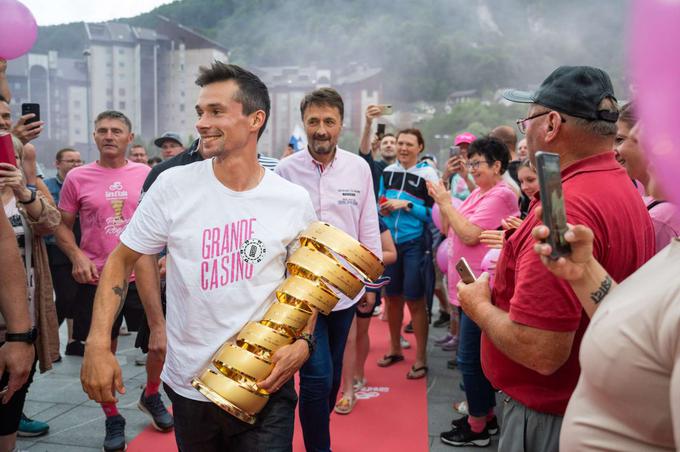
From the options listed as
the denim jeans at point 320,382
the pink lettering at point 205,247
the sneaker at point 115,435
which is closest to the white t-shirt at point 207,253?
the pink lettering at point 205,247

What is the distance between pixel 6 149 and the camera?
9.22ft

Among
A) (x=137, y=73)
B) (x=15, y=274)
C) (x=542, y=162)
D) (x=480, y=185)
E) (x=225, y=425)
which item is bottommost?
(x=225, y=425)

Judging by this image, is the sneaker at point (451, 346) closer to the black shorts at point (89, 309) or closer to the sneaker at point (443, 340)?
the sneaker at point (443, 340)

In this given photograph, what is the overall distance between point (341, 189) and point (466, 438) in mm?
1838

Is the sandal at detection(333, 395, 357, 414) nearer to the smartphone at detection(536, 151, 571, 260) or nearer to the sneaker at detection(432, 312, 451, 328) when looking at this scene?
the sneaker at detection(432, 312, 451, 328)

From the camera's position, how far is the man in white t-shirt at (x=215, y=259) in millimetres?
2023

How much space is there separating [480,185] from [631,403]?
3.05 meters

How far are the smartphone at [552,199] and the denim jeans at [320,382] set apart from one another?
78.3 inches

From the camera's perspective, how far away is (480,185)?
13.3ft

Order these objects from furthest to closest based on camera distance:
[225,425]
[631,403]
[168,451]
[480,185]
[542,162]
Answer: [480,185] → [168,451] → [225,425] → [542,162] → [631,403]

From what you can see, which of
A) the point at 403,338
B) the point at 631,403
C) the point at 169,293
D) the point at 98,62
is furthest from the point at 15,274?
the point at 98,62

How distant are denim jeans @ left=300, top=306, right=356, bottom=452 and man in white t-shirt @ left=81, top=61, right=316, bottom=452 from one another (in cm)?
90

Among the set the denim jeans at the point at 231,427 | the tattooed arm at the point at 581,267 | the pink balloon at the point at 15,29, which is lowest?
the denim jeans at the point at 231,427

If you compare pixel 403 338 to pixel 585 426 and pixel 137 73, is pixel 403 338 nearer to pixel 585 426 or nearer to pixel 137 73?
pixel 585 426
